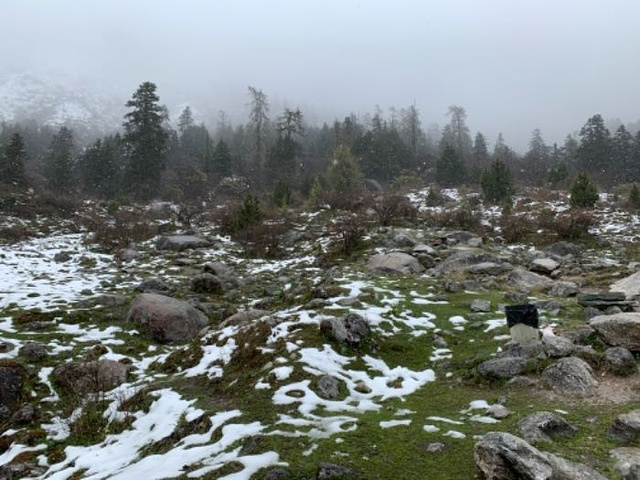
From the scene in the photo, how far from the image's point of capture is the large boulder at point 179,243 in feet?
68.4

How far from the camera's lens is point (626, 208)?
2478 centimetres

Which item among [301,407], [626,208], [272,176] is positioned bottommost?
[301,407]

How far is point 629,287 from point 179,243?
1787cm

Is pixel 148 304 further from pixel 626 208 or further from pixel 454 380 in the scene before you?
pixel 626 208

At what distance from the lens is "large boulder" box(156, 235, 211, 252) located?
2086cm

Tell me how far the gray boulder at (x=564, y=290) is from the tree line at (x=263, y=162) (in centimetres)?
2237

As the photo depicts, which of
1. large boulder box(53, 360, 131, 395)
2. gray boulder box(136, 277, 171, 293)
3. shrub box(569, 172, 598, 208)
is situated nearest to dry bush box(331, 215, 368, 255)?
gray boulder box(136, 277, 171, 293)

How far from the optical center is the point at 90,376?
7.99m

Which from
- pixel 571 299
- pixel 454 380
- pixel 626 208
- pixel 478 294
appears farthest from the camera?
pixel 626 208

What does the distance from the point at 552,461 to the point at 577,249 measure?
51.6ft

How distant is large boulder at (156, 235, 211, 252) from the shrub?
2096 cm

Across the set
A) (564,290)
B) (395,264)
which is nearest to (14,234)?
(395,264)

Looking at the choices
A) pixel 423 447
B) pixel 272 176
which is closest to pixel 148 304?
pixel 423 447

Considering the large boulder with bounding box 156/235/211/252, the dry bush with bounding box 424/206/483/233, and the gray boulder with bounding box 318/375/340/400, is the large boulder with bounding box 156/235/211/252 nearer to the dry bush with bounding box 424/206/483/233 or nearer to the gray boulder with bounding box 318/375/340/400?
the dry bush with bounding box 424/206/483/233
